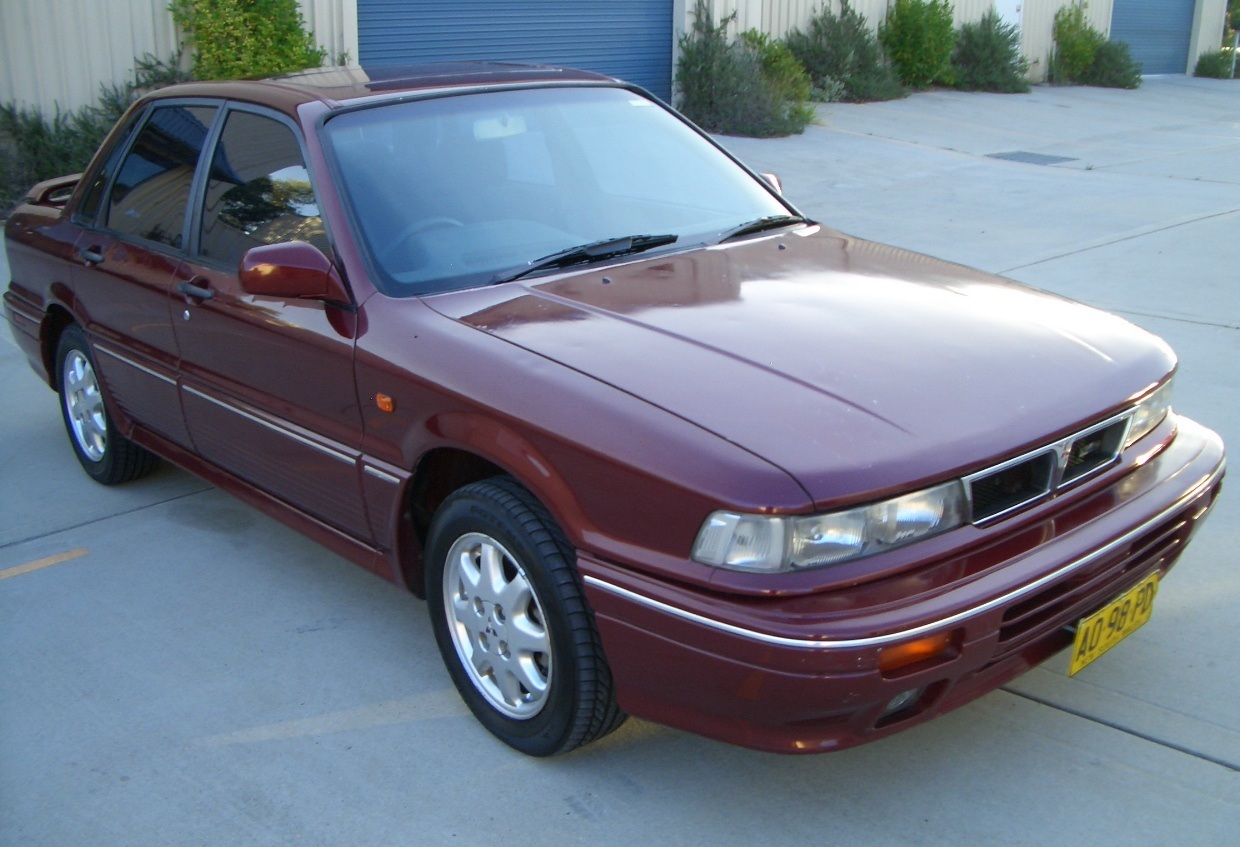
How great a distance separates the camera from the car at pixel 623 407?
242 centimetres

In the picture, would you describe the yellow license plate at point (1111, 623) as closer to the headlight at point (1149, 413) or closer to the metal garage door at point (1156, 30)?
the headlight at point (1149, 413)

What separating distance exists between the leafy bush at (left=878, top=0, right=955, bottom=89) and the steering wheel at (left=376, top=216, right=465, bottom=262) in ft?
50.4

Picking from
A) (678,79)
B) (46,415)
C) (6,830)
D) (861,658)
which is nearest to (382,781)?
(6,830)

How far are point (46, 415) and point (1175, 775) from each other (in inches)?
209

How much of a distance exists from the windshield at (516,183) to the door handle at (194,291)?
2.21ft

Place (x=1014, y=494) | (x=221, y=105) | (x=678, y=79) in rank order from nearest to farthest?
(x=1014, y=494)
(x=221, y=105)
(x=678, y=79)

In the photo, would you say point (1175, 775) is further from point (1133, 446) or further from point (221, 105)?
point (221, 105)

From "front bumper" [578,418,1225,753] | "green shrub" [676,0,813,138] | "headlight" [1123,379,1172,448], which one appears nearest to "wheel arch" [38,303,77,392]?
"front bumper" [578,418,1225,753]

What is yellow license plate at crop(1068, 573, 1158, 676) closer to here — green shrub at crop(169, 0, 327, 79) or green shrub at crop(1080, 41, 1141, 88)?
green shrub at crop(169, 0, 327, 79)

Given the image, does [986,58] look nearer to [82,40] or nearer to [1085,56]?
[1085,56]

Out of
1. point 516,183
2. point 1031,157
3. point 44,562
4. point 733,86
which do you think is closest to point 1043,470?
point 516,183

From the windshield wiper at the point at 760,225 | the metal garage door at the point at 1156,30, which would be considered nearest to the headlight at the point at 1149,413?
the windshield wiper at the point at 760,225

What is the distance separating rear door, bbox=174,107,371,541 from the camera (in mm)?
3365

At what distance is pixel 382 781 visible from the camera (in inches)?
118
